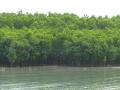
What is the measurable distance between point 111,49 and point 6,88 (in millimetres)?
46164

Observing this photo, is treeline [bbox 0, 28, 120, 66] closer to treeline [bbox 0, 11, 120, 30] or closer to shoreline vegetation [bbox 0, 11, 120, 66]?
shoreline vegetation [bbox 0, 11, 120, 66]

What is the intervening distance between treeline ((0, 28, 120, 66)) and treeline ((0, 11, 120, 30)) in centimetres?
1193

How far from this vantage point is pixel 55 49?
314 feet

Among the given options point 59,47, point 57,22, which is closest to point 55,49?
point 59,47

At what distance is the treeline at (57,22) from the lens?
11531 centimetres

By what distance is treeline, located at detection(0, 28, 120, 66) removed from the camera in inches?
3593

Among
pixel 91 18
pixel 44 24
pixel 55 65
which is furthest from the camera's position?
pixel 91 18

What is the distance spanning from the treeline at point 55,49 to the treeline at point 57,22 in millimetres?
11926

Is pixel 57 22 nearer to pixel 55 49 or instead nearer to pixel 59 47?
pixel 59 47

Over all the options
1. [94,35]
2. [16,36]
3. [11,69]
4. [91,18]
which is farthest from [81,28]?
[11,69]

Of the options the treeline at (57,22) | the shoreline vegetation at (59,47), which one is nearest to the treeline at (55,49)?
the shoreline vegetation at (59,47)

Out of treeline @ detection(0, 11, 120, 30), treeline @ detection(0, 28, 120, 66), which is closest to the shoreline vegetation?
treeline @ detection(0, 28, 120, 66)

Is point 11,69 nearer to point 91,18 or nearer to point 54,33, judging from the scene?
point 54,33

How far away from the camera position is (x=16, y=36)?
314 feet
